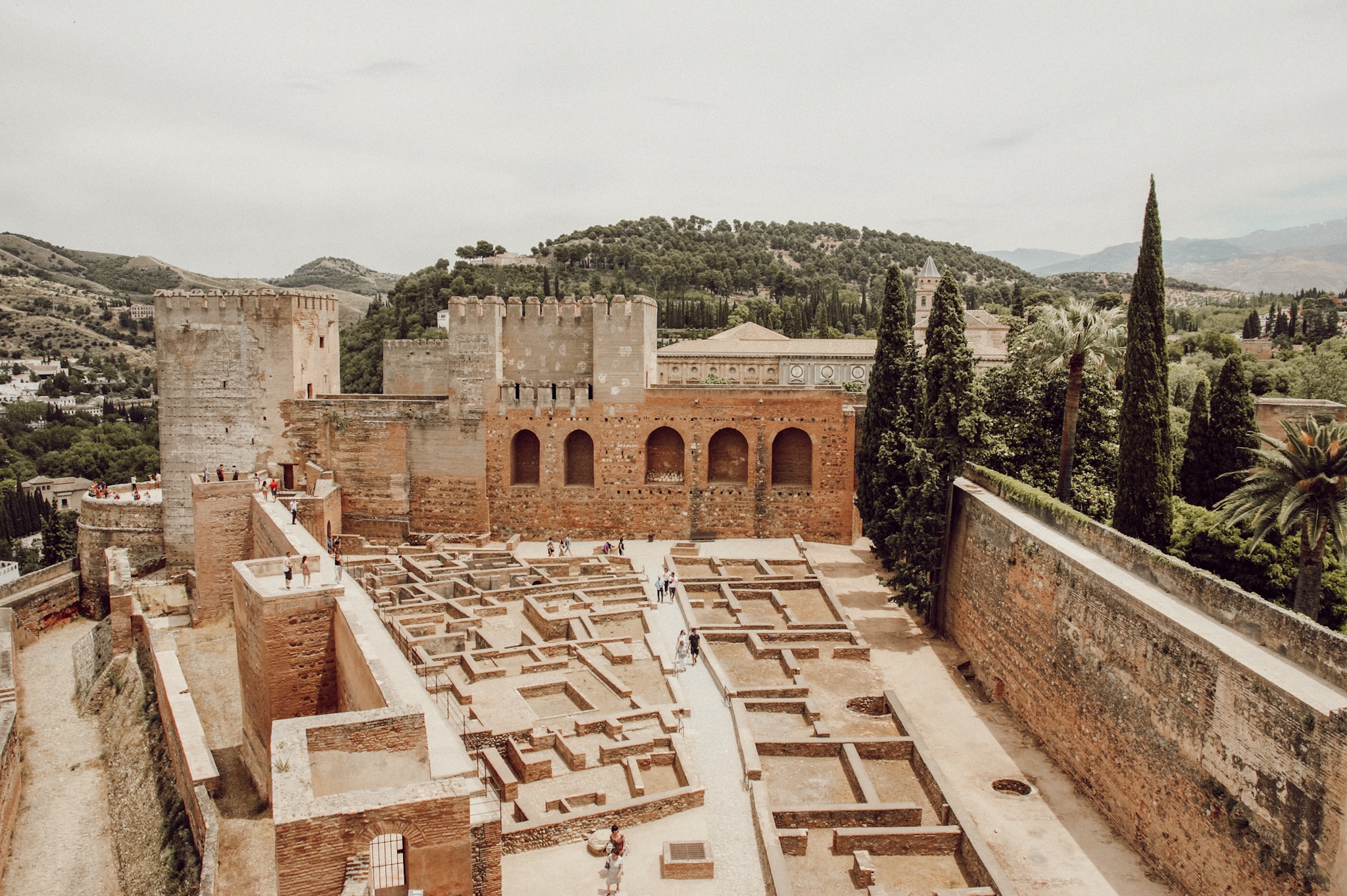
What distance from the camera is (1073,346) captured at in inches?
838

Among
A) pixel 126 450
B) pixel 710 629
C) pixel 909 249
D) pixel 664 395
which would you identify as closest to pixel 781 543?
pixel 664 395

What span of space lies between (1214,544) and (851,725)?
8.24 m

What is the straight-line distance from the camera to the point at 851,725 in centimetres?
1727

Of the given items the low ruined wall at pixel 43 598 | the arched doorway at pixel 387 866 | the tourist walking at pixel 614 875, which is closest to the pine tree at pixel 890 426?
the tourist walking at pixel 614 875

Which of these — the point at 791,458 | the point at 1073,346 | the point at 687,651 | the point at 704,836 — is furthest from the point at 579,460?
the point at 704,836

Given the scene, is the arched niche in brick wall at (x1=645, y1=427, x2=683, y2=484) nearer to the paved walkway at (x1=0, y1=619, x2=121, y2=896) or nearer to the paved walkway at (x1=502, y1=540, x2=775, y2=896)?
the paved walkway at (x1=502, y1=540, x2=775, y2=896)

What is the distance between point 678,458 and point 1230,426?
Result: 1538 centimetres

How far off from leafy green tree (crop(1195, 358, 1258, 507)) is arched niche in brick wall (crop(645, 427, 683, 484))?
48.7 ft

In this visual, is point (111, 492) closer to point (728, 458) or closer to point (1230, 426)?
point (728, 458)

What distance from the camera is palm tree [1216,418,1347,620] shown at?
46.2 feet

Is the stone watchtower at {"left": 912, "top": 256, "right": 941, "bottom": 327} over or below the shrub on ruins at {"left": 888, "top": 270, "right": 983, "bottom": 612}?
over

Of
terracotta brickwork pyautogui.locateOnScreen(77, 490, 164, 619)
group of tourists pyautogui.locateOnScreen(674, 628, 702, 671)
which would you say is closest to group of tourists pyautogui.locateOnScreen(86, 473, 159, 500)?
terracotta brickwork pyautogui.locateOnScreen(77, 490, 164, 619)

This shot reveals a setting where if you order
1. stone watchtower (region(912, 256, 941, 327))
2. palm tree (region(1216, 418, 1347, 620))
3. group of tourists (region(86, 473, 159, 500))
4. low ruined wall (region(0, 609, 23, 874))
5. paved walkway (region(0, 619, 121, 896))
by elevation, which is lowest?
paved walkway (region(0, 619, 121, 896))

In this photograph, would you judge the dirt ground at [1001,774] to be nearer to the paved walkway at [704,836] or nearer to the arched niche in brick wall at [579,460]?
the paved walkway at [704,836]
